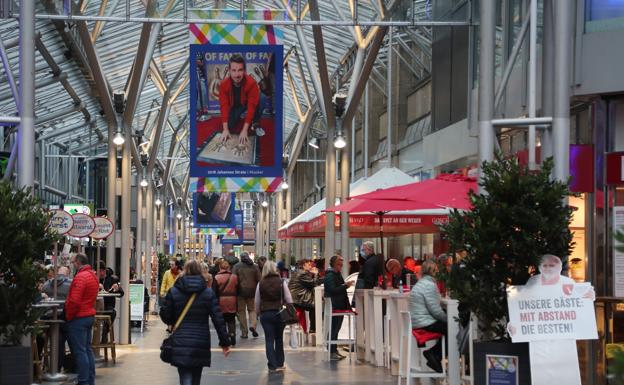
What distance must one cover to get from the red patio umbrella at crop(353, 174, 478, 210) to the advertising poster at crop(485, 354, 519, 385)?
4.06 metres

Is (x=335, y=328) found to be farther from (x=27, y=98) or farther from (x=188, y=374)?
(x=27, y=98)

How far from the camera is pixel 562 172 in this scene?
1183cm

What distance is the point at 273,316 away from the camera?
59.4ft

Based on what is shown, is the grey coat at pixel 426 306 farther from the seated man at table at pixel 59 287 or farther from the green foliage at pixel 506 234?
the seated man at table at pixel 59 287

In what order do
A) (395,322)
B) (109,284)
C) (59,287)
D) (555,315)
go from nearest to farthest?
(555,315) → (395,322) → (59,287) → (109,284)

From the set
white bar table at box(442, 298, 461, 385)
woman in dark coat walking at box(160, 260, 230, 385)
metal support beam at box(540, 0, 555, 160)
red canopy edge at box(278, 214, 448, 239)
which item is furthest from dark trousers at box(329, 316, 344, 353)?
metal support beam at box(540, 0, 555, 160)

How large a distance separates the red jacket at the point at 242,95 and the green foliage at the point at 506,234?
11.4 meters

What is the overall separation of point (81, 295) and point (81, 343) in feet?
2.22

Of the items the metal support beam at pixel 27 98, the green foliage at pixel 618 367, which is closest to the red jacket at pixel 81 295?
the metal support beam at pixel 27 98

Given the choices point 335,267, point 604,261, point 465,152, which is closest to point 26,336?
point 604,261

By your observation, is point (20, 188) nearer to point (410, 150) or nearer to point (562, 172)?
point (562, 172)

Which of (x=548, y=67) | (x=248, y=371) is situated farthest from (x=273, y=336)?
(x=548, y=67)

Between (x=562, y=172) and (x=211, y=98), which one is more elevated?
(x=211, y=98)

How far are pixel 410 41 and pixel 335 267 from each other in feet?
61.5
